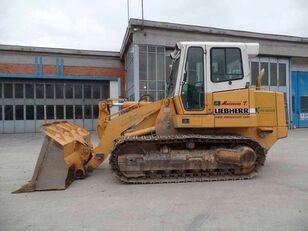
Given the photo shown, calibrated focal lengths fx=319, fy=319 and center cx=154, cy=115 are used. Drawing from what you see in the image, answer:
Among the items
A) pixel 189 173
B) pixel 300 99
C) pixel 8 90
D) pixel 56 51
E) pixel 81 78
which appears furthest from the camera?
pixel 300 99

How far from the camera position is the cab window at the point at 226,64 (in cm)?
750

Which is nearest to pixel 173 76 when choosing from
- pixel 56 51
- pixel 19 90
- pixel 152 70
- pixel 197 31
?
pixel 152 70

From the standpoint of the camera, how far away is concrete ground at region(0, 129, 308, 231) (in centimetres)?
459

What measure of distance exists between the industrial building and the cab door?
17892 millimetres

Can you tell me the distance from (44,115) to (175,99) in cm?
2451

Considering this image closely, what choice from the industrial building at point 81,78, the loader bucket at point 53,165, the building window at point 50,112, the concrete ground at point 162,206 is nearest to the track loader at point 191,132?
the loader bucket at point 53,165

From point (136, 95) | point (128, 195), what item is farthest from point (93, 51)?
point (128, 195)

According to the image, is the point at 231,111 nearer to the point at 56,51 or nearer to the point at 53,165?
the point at 53,165

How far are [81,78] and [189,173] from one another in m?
23.4

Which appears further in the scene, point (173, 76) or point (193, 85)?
point (173, 76)

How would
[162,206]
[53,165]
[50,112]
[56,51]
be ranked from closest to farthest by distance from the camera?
[162,206], [53,165], [56,51], [50,112]

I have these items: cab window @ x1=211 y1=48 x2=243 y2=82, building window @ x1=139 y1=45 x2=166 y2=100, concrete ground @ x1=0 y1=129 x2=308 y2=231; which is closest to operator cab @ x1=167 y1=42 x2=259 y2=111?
cab window @ x1=211 y1=48 x2=243 y2=82

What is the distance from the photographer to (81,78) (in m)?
28.9

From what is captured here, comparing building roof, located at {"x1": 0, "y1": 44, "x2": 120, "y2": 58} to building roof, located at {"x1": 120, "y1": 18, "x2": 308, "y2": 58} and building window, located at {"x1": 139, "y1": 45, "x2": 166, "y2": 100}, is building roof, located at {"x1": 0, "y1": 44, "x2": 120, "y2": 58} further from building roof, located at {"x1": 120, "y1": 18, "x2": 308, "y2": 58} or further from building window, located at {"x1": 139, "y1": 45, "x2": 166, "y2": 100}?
building window, located at {"x1": 139, "y1": 45, "x2": 166, "y2": 100}
